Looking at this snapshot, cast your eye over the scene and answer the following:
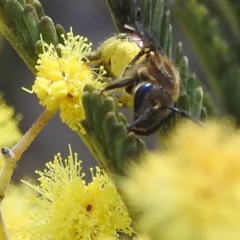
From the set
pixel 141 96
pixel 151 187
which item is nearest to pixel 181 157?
pixel 151 187

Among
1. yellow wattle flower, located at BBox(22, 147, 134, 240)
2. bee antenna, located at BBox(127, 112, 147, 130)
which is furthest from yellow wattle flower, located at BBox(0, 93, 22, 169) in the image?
bee antenna, located at BBox(127, 112, 147, 130)

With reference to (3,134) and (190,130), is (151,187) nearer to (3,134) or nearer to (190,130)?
(190,130)

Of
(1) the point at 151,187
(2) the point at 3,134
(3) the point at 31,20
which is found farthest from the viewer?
(2) the point at 3,134

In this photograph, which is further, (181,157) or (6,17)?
(6,17)

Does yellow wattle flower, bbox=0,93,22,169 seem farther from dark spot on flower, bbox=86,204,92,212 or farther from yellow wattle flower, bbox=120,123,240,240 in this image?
yellow wattle flower, bbox=120,123,240,240

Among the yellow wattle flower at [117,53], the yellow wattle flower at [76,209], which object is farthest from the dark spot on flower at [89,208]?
the yellow wattle flower at [117,53]

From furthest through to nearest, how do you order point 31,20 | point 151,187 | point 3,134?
point 3,134 < point 31,20 < point 151,187

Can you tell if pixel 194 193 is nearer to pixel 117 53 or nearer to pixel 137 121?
pixel 137 121

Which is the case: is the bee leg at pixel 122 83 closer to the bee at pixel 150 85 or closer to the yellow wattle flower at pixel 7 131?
the bee at pixel 150 85
